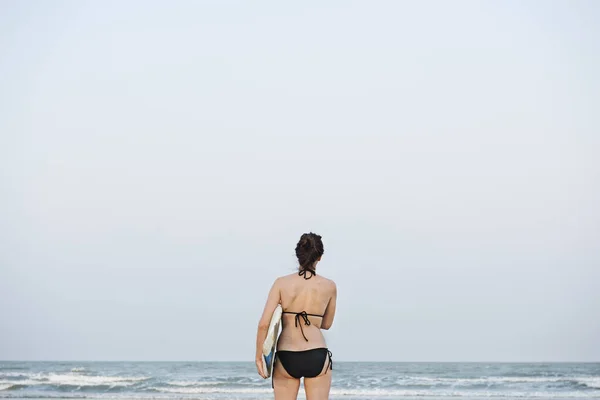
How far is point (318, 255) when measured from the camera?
15.6 feet

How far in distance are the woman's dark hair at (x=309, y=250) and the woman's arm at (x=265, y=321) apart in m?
0.18

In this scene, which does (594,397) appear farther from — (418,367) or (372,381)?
(418,367)

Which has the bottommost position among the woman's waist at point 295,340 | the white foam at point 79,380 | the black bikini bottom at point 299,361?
the black bikini bottom at point 299,361

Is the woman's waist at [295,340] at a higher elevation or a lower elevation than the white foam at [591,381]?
lower

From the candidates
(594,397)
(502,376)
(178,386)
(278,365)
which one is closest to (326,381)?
(278,365)

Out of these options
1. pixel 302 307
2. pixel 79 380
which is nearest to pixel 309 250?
pixel 302 307

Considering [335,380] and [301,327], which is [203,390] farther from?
[301,327]

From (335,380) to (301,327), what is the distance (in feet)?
57.3

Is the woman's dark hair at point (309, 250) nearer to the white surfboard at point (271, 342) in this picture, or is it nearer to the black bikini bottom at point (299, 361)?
the white surfboard at point (271, 342)

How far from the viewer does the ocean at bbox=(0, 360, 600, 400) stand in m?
20.0

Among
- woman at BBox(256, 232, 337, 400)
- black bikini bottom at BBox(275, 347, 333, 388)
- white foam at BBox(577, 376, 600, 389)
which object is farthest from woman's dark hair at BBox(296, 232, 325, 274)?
white foam at BBox(577, 376, 600, 389)

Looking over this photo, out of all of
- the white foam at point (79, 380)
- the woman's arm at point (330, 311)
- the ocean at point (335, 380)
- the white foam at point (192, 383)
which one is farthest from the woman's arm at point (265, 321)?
the white foam at point (79, 380)

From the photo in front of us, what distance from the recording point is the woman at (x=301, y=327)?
188 inches

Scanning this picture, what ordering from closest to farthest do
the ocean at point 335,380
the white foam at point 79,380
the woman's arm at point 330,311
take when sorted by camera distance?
the woman's arm at point 330,311 < the ocean at point 335,380 < the white foam at point 79,380
